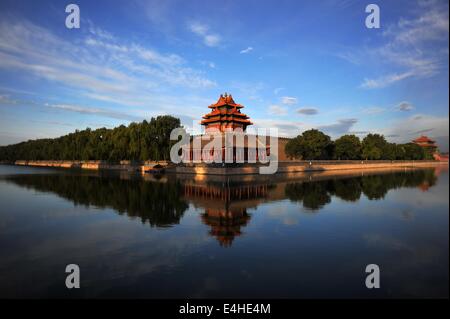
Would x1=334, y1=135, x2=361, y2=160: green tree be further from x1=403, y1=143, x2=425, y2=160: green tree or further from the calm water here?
the calm water

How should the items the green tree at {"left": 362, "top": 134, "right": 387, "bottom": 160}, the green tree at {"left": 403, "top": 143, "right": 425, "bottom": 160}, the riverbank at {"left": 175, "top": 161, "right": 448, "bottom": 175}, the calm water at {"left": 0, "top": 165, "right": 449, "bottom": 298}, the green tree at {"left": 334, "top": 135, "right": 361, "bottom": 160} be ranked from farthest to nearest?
the green tree at {"left": 403, "top": 143, "right": 425, "bottom": 160}, the green tree at {"left": 362, "top": 134, "right": 387, "bottom": 160}, the green tree at {"left": 334, "top": 135, "right": 361, "bottom": 160}, the riverbank at {"left": 175, "top": 161, "right": 448, "bottom": 175}, the calm water at {"left": 0, "top": 165, "right": 449, "bottom": 298}

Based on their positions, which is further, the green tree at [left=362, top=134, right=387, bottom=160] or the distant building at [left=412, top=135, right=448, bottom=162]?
the distant building at [left=412, top=135, right=448, bottom=162]

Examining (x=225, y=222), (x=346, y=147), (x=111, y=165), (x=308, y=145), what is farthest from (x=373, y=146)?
(x=225, y=222)

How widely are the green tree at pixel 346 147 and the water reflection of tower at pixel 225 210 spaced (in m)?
46.7

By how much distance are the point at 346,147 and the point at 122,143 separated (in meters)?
44.3

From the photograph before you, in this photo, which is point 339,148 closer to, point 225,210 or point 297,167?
point 297,167

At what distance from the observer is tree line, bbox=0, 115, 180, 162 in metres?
47.2

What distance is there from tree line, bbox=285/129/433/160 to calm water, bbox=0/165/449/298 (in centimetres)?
4121

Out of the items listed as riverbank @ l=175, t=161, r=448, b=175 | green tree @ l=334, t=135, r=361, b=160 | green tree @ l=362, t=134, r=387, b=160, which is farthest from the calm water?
green tree @ l=362, t=134, r=387, b=160

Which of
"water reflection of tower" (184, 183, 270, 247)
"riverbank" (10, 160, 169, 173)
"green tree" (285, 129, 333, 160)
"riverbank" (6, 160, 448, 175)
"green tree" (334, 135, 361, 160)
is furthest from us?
"green tree" (334, 135, 361, 160)

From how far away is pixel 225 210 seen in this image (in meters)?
14.4

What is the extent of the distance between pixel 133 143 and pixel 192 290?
4512 cm

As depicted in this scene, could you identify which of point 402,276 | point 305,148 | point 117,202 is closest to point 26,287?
point 402,276

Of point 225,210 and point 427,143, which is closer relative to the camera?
point 225,210
